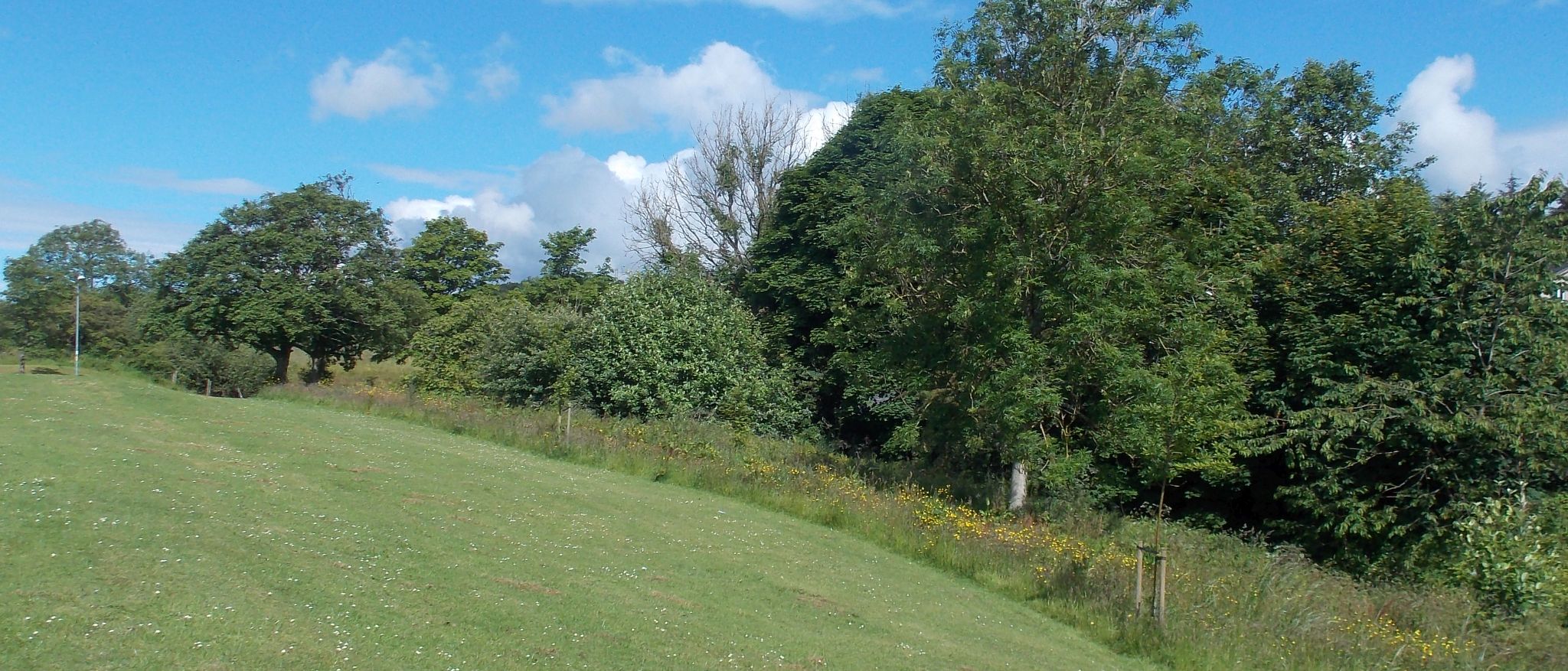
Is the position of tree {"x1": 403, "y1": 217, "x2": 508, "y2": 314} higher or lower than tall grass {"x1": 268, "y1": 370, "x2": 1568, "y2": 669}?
higher

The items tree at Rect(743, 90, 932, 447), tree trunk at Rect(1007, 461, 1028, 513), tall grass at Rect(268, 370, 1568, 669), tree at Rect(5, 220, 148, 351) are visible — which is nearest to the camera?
tall grass at Rect(268, 370, 1568, 669)

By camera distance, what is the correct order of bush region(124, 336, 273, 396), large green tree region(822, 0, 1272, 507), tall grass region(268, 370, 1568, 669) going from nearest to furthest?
tall grass region(268, 370, 1568, 669) < large green tree region(822, 0, 1272, 507) < bush region(124, 336, 273, 396)

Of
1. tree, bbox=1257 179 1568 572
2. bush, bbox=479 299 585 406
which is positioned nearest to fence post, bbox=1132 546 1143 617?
tree, bbox=1257 179 1568 572

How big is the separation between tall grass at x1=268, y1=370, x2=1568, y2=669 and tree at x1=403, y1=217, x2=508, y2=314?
47.9 m

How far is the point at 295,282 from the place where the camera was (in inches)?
2050

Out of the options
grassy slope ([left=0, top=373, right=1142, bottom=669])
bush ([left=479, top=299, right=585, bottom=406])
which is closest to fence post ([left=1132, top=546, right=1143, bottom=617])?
grassy slope ([left=0, top=373, right=1142, bottom=669])

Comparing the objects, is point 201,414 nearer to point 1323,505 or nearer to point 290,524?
point 290,524

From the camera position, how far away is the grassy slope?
23.1ft

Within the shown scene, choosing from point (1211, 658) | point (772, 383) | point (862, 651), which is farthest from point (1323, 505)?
point (772, 383)

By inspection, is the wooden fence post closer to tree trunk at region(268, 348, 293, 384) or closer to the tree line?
the tree line

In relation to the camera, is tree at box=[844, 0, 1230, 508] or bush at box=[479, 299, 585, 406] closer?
tree at box=[844, 0, 1230, 508]

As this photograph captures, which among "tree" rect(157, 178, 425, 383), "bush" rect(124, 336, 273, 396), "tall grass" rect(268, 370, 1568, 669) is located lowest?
"tall grass" rect(268, 370, 1568, 669)

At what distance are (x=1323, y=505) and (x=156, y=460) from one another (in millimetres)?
21652

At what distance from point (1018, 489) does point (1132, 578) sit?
8638 mm
